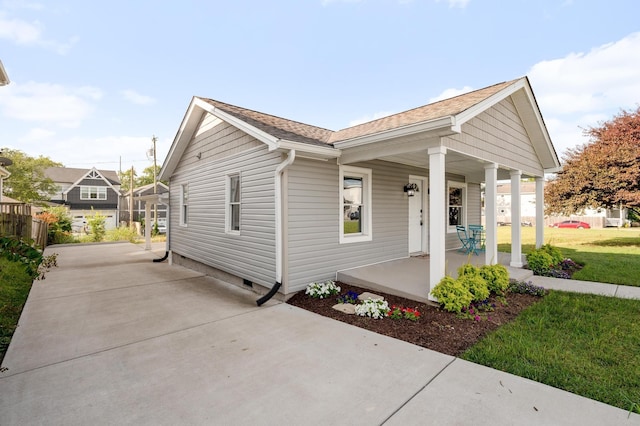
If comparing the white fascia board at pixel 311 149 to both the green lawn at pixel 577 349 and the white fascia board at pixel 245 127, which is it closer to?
the white fascia board at pixel 245 127

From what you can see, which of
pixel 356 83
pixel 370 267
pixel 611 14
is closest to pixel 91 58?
pixel 356 83

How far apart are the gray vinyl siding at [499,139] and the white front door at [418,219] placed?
2.16m

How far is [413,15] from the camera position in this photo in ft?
29.3

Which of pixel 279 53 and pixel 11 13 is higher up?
pixel 279 53

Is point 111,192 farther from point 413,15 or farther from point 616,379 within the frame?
point 616,379

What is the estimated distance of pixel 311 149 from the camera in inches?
204

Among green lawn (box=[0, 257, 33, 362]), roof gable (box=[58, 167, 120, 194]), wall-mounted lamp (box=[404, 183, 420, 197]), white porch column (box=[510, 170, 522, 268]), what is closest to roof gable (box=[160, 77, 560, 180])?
white porch column (box=[510, 170, 522, 268])

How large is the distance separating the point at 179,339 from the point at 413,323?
3082 mm

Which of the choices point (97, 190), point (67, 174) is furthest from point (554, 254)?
point (67, 174)

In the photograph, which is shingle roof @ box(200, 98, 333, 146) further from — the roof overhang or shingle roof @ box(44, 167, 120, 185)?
shingle roof @ box(44, 167, 120, 185)

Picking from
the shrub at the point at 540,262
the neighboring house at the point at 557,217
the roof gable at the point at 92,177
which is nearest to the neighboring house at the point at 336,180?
the shrub at the point at 540,262

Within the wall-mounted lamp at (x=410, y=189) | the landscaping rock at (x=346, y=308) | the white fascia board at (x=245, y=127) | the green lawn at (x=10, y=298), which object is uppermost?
the white fascia board at (x=245, y=127)

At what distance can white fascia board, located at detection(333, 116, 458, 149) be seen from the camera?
3939mm

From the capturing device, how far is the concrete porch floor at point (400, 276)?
494 centimetres
